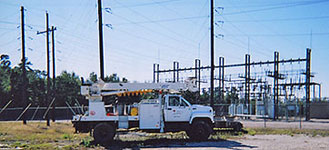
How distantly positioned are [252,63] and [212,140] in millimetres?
24323

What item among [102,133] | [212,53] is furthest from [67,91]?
[102,133]

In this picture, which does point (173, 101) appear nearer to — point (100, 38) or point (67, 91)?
point (100, 38)

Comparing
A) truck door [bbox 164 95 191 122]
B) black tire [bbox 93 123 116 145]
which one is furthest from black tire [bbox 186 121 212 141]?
black tire [bbox 93 123 116 145]

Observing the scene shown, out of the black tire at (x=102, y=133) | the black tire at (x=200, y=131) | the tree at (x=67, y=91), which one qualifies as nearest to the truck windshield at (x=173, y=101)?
the black tire at (x=200, y=131)

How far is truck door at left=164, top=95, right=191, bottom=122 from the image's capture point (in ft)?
61.5

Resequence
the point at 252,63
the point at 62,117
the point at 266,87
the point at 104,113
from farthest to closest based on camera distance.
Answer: the point at 62,117, the point at 266,87, the point at 252,63, the point at 104,113

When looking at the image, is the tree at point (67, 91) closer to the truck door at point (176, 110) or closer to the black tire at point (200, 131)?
the truck door at point (176, 110)

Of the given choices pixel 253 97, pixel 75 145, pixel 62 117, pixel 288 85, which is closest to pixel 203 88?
pixel 253 97

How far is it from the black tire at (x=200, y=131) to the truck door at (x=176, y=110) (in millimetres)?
551

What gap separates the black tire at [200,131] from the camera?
18672 millimetres

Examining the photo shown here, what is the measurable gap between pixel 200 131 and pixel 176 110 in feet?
5.33

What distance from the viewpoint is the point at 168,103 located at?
18.8 metres

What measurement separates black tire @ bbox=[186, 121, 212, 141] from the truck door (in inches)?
21.7

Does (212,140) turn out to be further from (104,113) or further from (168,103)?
(104,113)
